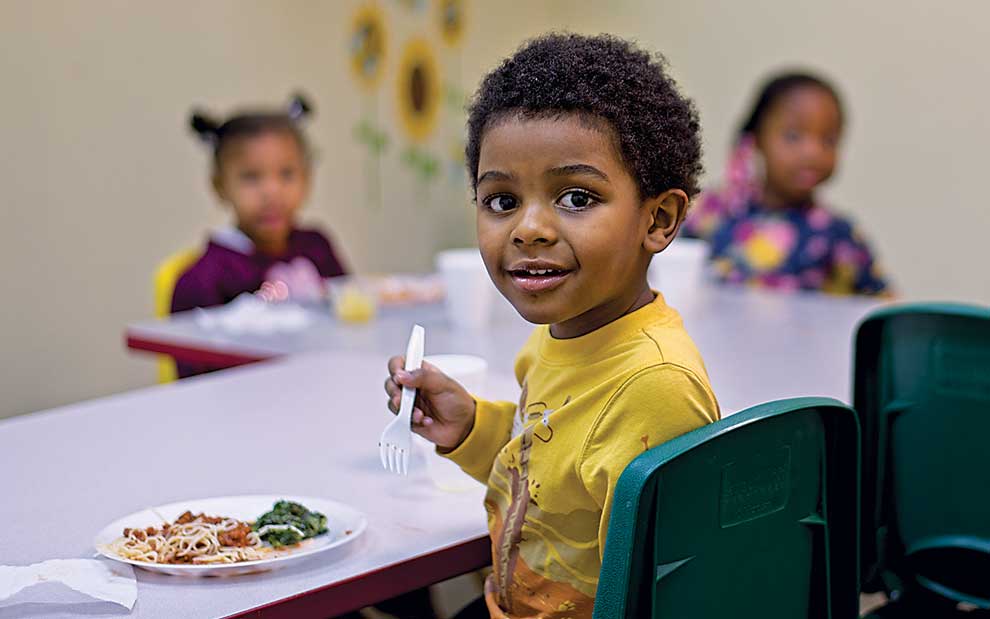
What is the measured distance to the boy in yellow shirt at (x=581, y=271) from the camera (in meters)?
0.93

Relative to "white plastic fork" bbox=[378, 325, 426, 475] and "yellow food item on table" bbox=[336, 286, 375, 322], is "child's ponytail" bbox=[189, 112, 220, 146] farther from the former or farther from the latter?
"white plastic fork" bbox=[378, 325, 426, 475]

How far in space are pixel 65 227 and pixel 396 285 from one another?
4.46 feet

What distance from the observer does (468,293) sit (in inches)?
80.4

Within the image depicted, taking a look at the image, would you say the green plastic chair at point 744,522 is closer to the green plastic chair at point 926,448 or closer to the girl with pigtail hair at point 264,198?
Result: the green plastic chair at point 926,448

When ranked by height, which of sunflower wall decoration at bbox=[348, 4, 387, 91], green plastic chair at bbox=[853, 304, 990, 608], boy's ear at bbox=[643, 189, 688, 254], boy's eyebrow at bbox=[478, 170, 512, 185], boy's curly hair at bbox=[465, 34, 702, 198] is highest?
sunflower wall decoration at bbox=[348, 4, 387, 91]

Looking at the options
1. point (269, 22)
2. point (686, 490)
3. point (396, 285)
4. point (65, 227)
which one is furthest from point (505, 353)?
point (269, 22)

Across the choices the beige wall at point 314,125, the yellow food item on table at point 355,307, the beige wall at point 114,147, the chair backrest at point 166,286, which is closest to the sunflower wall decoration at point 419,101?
the beige wall at point 314,125

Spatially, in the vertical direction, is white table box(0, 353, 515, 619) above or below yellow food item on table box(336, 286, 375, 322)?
below

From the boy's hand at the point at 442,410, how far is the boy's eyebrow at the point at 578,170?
0.25 metres

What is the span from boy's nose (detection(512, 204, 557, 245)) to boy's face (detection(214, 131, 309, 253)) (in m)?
2.02

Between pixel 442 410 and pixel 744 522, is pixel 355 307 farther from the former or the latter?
pixel 744 522

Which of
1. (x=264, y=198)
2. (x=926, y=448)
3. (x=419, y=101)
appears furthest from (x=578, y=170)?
(x=419, y=101)

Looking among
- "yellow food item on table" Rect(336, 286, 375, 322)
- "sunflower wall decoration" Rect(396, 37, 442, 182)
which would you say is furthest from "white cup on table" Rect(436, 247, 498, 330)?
"sunflower wall decoration" Rect(396, 37, 442, 182)

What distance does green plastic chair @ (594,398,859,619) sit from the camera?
2.63 ft
